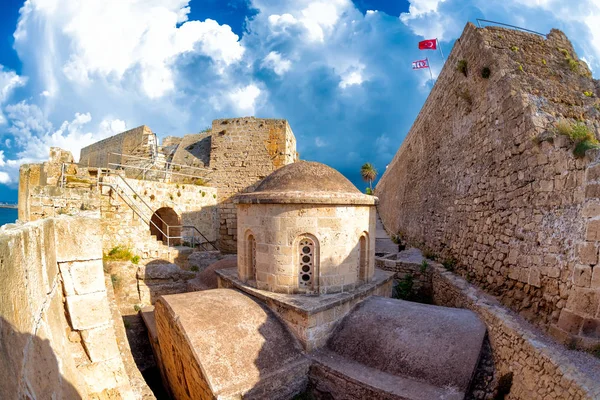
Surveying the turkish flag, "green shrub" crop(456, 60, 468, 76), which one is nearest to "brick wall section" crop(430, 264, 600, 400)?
"green shrub" crop(456, 60, 468, 76)

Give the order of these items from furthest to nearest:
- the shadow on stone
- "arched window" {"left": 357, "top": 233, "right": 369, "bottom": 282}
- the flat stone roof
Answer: "arched window" {"left": 357, "top": 233, "right": 369, "bottom": 282} < the flat stone roof < the shadow on stone

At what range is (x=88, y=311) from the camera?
11.7 ft

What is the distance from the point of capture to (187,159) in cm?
1623

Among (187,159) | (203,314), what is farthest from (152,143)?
(203,314)

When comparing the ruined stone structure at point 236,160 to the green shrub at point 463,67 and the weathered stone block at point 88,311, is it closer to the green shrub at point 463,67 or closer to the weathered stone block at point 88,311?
the green shrub at point 463,67

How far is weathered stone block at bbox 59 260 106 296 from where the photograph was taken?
→ 3524mm

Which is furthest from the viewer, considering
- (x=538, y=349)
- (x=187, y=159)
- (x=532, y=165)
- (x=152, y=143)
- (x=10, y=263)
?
(x=152, y=143)

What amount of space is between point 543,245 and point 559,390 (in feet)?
8.09

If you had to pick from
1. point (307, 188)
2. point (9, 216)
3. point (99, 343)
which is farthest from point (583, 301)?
point (9, 216)

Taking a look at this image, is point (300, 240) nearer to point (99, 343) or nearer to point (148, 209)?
point (99, 343)

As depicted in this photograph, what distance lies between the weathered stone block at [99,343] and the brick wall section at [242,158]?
11.1 meters

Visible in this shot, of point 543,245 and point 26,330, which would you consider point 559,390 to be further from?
point 26,330

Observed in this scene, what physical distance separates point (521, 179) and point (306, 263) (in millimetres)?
4816

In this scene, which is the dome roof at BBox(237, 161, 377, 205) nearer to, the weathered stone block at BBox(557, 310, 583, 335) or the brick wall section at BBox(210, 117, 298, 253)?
the weathered stone block at BBox(557, 310, 583, 335)
